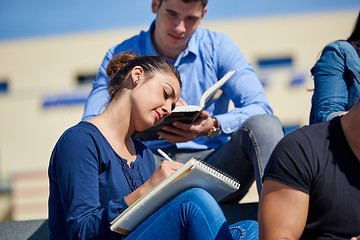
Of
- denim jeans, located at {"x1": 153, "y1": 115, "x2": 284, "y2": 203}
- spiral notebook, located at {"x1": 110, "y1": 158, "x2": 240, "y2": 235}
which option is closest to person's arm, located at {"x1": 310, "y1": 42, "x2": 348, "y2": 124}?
denim jeans, located at {"x1": 153, "y1": 115, "x2": 284, "y2": 203}

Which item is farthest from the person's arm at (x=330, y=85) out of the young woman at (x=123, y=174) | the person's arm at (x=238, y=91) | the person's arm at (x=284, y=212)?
the person's arm at (x=284, y=212)

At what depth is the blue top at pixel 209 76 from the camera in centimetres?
326

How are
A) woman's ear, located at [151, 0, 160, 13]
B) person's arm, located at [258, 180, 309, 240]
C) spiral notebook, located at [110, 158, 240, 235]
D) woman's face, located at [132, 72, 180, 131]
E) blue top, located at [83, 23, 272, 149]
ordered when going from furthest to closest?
woman's ear, located at [151, 0, 160, 13] < blue top, located at [83, 23, 272, 149] < woman's face, located at [132, 72, 180, 131] < spiral notebook, located at [110, 158, 240, 235] < person's arm, located at [258, 180, 309, 240]

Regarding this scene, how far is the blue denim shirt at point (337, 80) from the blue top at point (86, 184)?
112 centimetres

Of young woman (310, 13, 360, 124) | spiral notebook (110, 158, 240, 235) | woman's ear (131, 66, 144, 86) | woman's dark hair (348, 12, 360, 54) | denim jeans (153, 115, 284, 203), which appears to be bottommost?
denim jeans (153, 115, 284, 203)

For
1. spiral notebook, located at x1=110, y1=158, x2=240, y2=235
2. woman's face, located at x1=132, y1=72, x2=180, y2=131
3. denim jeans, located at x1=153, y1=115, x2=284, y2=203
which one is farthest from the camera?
denim jeans, located at x1=153, y1=115, x2=284, y2=203

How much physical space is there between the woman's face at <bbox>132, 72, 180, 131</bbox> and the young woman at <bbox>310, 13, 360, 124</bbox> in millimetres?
847

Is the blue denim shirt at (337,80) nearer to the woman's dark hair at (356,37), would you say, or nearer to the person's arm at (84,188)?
the woman's dark hair at (356,37)

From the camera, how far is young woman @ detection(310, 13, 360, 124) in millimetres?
2740

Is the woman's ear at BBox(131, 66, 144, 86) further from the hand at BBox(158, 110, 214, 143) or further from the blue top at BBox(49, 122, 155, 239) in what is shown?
the hand at BBox(158, 110, 214, 143)

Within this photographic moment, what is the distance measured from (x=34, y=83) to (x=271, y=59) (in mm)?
9970

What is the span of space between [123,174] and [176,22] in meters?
1.39

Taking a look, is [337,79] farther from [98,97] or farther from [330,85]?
[98,97]

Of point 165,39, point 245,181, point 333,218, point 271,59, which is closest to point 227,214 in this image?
point 245,181
